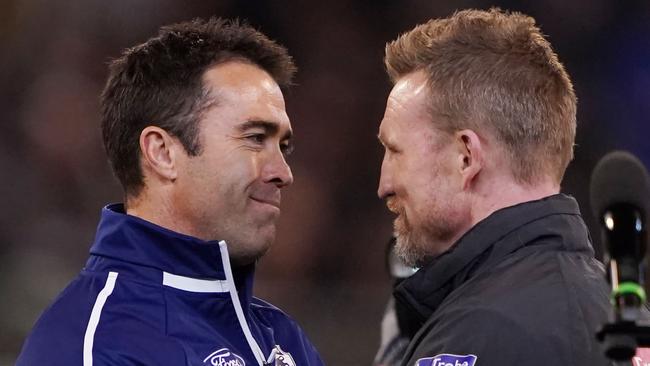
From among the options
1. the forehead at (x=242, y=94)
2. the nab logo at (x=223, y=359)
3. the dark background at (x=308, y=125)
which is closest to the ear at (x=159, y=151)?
the forehead at (x=242, y=94)

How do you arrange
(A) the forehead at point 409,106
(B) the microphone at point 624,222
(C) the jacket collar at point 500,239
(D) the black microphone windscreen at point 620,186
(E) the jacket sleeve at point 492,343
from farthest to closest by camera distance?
(A) the forehead at point 409,106, (C) the jacket collar at point 500,239, (E) the jacket sleeve at point 492,343, (D) the black microphone windscreen at point 620,186, (B) the microphone at point 624,222

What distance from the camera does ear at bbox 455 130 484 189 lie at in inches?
94.3

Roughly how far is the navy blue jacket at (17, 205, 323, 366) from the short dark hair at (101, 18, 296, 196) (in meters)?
0.17

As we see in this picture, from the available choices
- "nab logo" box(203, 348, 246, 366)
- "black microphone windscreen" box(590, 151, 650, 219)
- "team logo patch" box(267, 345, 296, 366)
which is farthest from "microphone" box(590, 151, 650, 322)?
"team logo patch" box(267, 345, 296, 366)

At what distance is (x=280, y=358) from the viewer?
276cm

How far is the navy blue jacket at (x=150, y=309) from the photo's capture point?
2.41m

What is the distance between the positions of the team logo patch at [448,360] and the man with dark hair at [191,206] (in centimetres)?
62

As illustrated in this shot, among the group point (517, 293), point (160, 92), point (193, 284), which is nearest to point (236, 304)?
point (193, 284)

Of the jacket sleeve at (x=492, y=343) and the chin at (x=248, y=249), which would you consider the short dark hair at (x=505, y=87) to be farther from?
the chin at (x=248, y=249)

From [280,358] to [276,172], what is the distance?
489 mm

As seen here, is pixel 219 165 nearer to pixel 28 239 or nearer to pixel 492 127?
pixel 492 127

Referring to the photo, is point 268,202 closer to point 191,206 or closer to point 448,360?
point 191,206

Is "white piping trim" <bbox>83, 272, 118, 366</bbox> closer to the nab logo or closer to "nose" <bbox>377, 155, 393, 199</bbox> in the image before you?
the nab logo

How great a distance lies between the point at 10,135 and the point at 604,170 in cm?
529
